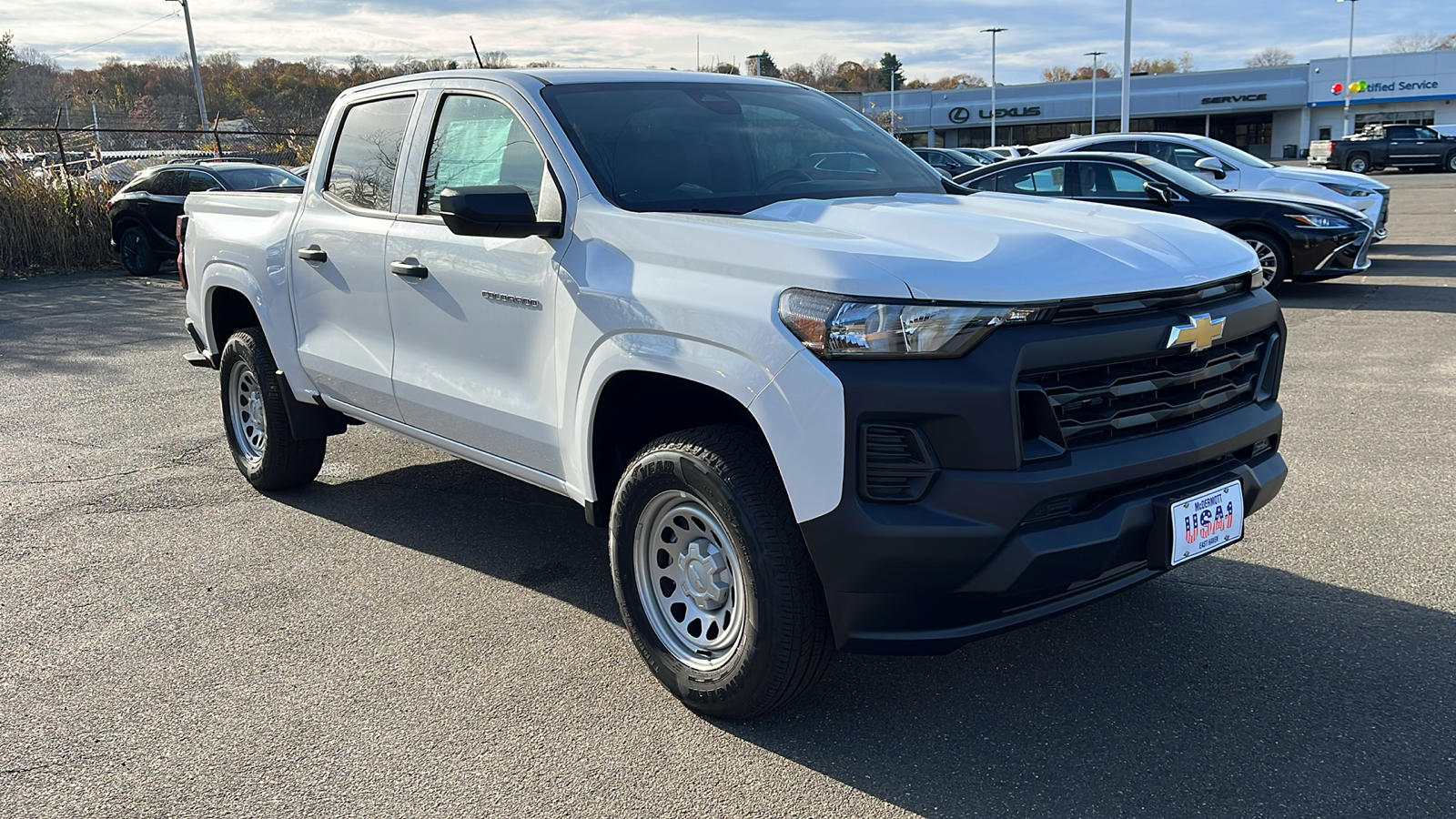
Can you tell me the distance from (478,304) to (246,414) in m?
2.61

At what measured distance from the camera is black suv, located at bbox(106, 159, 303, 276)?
619 inches

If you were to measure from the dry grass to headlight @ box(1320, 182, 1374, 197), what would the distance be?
57.5ft

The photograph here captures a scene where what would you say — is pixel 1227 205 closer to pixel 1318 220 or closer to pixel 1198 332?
pixel 1318 220

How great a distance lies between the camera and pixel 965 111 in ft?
240

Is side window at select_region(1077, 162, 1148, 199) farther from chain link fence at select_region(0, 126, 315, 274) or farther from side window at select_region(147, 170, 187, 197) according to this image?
chain link fence at select_region(0, 126, 315, 274)

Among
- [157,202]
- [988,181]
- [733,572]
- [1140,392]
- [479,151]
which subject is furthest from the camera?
[157,202]

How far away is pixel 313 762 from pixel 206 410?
5.31m

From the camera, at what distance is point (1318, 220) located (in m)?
11.3

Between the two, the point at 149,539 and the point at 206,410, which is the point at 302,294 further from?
the point at 206,410

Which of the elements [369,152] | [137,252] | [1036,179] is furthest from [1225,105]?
[369,152]

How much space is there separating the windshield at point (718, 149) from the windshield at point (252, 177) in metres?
12.6

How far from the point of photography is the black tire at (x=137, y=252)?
1653cm

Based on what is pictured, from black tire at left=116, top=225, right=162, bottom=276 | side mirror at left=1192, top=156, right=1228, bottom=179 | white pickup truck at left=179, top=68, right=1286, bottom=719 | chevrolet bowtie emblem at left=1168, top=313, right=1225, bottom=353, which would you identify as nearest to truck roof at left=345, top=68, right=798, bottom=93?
white pickup truck at left=179, top=68, right=1286, bottom=719

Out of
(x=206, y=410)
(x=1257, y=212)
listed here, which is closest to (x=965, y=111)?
(x=1257, y=212)
